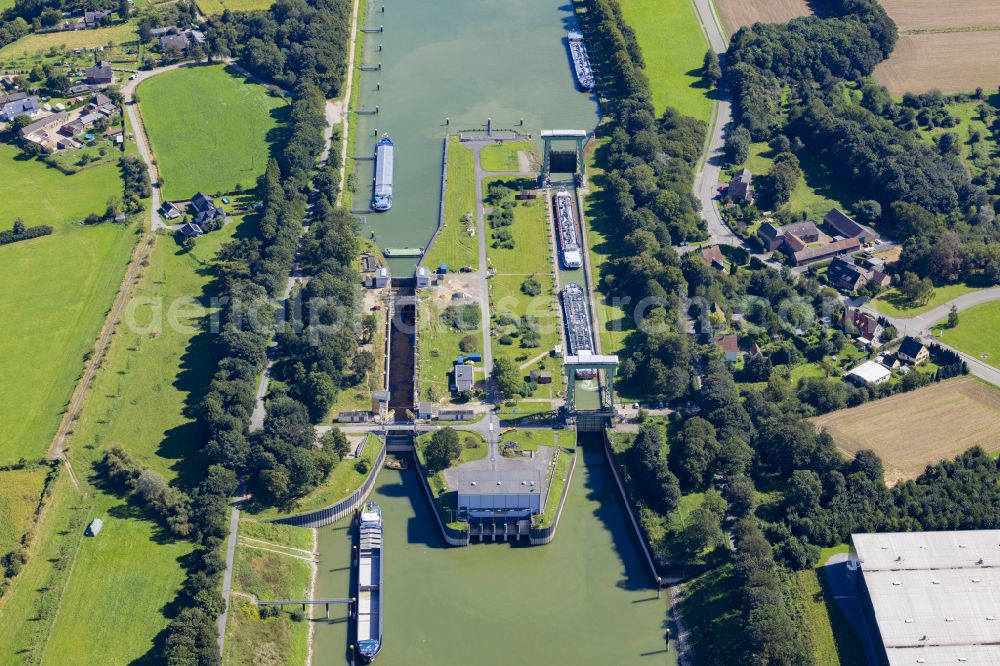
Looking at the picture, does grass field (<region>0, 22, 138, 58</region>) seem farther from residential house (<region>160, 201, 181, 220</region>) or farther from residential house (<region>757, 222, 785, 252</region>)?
residential house (<region>757, 222, 785, 252</region>)

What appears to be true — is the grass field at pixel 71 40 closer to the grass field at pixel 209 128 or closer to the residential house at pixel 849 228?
the grass field at pixel 209 128

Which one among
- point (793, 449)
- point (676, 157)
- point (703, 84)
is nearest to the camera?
point (793, 449)

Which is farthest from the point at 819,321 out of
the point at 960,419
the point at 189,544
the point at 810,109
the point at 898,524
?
the point at 189,544

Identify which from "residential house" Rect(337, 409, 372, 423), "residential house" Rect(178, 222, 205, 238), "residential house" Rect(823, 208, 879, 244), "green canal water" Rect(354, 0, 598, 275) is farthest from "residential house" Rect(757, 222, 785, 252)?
"residential house" Rect(178, 222, 205, 238)

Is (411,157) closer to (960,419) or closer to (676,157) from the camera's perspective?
(676,157)

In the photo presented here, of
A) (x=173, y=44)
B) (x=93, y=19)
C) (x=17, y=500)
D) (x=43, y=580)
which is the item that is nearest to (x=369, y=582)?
(x=43, y=580)

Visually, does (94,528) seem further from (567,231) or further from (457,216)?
(567,231)
